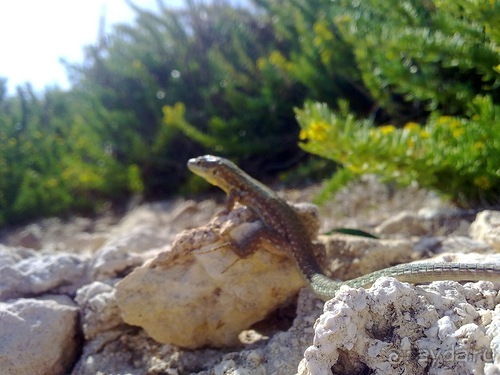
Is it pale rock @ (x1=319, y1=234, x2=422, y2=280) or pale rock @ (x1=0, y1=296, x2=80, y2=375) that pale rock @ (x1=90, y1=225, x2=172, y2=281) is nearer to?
pale rock @ (x1=0, y1=296, x2=80, y2=375)

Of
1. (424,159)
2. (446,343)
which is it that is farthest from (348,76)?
(446,343)

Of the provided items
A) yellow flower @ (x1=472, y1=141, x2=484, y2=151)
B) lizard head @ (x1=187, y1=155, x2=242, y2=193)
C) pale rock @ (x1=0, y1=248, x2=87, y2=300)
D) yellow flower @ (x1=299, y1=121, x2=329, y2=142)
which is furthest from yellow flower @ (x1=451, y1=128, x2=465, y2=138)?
pale rock @ (x1=0, y1=248, x2=87, y2=300)

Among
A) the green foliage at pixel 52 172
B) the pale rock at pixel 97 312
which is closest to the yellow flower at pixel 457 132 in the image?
the pale rock at pixel 97 312

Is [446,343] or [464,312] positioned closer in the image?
[446,343]

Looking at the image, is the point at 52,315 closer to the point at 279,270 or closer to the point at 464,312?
the point at 279,270

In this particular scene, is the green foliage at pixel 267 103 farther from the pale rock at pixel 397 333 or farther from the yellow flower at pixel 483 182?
the pale rock at pixel 397 333

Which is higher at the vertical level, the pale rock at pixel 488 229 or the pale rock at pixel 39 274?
the pale rock at pixel 39 274

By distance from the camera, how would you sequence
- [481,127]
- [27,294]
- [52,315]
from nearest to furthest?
[52,315]
[27,294]
[481,127]
